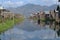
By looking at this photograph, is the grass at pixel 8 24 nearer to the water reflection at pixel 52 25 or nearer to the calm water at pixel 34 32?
the calm water at pixel 34 32

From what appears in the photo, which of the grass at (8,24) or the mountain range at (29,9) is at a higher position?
the mountain range at (29,9)

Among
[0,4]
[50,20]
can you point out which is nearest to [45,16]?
[50,20]

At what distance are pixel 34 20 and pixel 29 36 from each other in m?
0.30

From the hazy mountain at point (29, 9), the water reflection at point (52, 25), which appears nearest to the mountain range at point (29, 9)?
the hazy mountain at point (29, 9)

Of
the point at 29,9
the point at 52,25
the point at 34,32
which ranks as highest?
the point at 29,9

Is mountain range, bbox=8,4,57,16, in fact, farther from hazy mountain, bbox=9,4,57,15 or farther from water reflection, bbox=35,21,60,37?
water reflection, bbox=35,21,60,37

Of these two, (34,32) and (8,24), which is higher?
(8,24)

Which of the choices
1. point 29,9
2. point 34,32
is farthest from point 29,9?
point 34,32

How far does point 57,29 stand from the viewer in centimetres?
493

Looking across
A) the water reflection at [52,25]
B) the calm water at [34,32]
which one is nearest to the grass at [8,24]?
the calm water at [34,32]

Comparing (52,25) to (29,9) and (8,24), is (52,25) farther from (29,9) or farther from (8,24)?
(8,24)

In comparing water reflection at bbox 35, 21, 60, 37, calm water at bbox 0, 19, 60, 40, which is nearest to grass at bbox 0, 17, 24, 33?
calm water at bbox 0, 19, 60, 40

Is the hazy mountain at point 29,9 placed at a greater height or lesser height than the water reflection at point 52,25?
greater

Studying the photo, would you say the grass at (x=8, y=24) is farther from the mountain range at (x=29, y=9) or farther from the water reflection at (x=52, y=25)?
the water reflection at (x=52, y=25)
